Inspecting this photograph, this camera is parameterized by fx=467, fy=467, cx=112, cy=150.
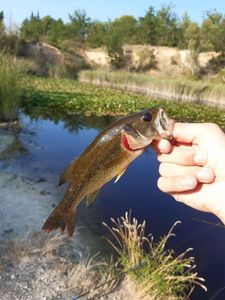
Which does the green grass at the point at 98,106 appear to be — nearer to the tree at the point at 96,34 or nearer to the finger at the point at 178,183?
the finger at the point at 178,183

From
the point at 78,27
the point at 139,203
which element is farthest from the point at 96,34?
the point at 139,203

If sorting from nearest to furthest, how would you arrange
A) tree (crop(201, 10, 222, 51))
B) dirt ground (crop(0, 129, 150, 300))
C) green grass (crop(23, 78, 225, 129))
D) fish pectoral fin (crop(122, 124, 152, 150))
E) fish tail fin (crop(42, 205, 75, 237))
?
fish pectoral fin (crop(122, 124, 152, 150)) → fish tail fin (crop(42, 205, 75, 237)) → dirt ground (crop(0, 129, 150, 300)) → green grass (crop(23, 78, 225, 129)) → tree (crop(201, 10, 222, 51))

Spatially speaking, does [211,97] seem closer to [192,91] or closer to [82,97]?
[192,91]

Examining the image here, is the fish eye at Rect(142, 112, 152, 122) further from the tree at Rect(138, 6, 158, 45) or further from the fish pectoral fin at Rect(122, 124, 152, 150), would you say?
the tree at Rect(138, 6, 158, 45)

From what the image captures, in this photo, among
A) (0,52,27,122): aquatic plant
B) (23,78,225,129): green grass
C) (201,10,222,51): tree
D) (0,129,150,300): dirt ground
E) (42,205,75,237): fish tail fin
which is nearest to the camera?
(42,205,75,237): fish tail fin

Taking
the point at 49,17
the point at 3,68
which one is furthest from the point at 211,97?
the point at 49,17

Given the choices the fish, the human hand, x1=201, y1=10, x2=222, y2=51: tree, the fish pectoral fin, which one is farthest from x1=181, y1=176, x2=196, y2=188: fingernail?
x1=201, y1=10, x2=222, y2=51: tree

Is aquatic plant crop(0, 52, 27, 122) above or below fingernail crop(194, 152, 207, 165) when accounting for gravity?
below
